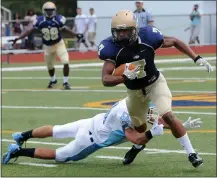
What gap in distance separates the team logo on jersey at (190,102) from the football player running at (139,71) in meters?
5.01

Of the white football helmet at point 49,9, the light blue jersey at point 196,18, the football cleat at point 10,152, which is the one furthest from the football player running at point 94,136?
the light blue jersey at point 196,18

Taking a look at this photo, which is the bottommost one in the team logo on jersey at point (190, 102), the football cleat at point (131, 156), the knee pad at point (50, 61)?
the team logo on jersey at point (190, 102)

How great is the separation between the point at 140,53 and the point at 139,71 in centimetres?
22

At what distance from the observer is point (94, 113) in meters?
11.8

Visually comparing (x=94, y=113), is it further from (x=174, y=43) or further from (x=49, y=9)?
(x=49, y=9)

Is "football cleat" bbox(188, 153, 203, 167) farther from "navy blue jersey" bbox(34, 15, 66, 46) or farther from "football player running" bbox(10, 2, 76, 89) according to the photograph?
"navy blue jersey" bbox(34, 15, 66, 46)

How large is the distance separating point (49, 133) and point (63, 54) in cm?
838

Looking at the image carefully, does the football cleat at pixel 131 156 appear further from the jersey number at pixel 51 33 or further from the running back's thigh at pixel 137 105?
the jersey number at pixel 51 33

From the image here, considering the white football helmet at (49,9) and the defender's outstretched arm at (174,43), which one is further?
the white football helmet at (49,9)

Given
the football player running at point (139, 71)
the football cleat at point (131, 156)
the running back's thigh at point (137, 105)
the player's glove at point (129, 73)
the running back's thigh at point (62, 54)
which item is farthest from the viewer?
the running back's thigh at point (62, 54)

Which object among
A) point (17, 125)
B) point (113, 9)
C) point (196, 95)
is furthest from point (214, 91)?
point (113, 9)

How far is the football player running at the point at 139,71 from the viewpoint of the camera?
23.1ft

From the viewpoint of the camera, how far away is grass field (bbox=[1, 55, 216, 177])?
7.32m

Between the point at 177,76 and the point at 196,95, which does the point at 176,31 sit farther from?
the point at 196,95
